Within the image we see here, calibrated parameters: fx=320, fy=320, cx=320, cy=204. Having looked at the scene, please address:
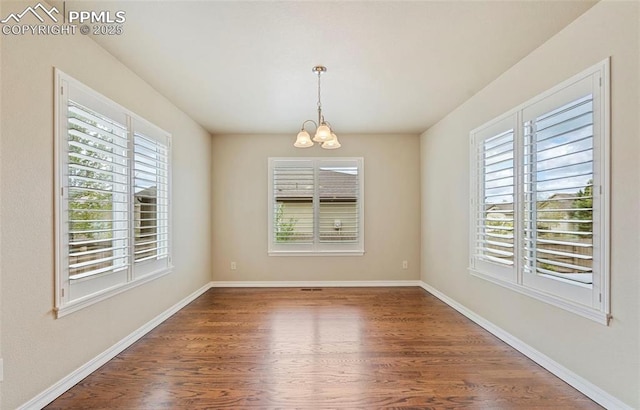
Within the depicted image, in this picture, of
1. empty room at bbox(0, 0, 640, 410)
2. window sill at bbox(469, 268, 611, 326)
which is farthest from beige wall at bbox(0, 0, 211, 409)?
window sill at bbox(469, 268, 611, 326)

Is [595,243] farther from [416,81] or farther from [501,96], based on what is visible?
[416,81]

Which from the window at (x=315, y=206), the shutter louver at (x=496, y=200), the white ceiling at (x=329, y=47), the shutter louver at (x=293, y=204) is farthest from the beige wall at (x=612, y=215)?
the shutter louver at (x=293, y=204)

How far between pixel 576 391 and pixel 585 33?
254cm

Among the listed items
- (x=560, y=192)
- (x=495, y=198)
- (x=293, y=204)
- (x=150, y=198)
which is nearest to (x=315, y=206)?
(x=293, y=204)

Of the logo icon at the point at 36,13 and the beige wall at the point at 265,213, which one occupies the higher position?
the logo icon at the point at 36,13

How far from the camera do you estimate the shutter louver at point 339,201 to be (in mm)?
5523

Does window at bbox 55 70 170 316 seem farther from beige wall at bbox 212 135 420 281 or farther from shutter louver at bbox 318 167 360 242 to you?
shutter louver at bbox 318 167 360 242

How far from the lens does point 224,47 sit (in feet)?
8.64

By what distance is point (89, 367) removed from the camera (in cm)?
252

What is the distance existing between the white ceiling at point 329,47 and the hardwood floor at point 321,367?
2622 millimetres

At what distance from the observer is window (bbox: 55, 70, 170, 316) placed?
2.28 meters

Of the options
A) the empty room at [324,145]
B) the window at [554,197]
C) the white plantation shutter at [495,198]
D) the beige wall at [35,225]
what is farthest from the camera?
the white plantation shutter at [495,198]

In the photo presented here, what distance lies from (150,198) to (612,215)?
4.03 metres

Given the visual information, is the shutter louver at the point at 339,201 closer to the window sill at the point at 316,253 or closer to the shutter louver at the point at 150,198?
the window sill at the point at 316,253
